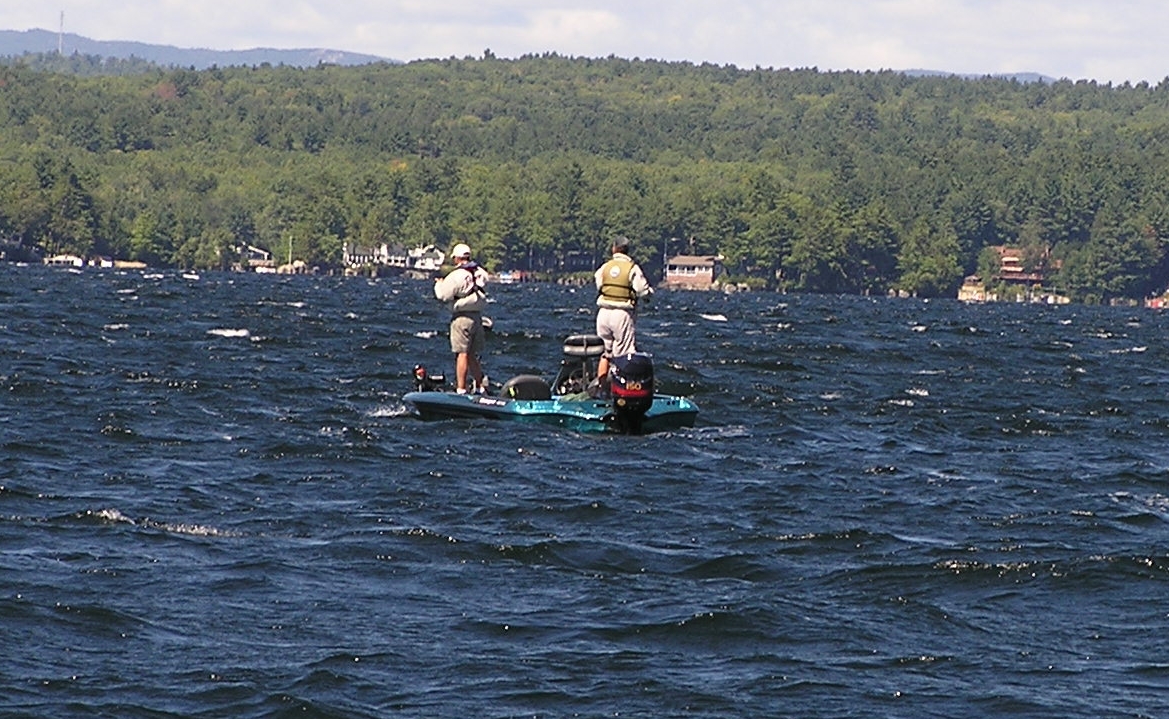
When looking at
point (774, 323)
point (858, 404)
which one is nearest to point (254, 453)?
point (858, 404)

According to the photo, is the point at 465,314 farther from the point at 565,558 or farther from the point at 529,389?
the point at 565,558

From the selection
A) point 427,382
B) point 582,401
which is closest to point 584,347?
point 582,401

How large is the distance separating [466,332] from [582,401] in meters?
1.90

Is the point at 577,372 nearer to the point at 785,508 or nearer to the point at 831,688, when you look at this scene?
the point at 785,508

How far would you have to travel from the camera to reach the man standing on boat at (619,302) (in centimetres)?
2427

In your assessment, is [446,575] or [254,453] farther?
[254,453]

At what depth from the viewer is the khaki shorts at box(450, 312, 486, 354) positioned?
80.5 ft

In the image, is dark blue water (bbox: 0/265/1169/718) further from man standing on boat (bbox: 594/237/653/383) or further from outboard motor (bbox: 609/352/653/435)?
man standing on boat (bbox: 594/237/653/383)

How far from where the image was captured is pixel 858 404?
2903 cm

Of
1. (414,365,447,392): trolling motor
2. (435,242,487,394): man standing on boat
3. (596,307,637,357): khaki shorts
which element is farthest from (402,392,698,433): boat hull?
(596,307,637,357): khaki shorts

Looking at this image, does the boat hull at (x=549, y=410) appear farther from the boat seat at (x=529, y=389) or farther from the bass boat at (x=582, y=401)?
the boat seat at (x=529, y=389)

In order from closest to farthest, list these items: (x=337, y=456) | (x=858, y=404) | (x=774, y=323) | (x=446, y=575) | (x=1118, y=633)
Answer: (x=1118, y=633) → (x=446, y=575) → (x=337, y=456) → (x=858, y=404) → (x=774, y=323)

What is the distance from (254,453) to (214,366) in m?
11.6

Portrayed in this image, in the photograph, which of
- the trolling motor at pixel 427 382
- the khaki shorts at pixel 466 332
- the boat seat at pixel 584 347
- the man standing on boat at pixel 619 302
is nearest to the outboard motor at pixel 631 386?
the boat seat at pixel 584 347
